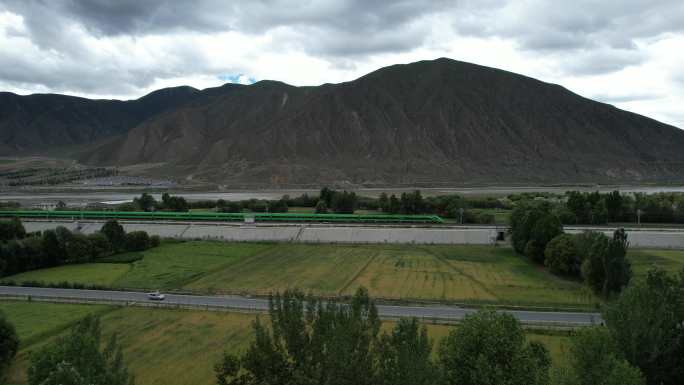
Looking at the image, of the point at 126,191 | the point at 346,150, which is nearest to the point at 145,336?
the point at 126,191

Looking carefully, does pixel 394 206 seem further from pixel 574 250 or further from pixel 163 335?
pixel 163 335

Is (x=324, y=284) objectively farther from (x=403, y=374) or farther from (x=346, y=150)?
(x=346, y=150)

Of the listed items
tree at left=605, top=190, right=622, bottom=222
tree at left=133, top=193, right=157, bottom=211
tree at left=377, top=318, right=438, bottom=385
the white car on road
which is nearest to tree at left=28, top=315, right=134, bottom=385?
tree at left=377, top=318, right=438, bottom=385

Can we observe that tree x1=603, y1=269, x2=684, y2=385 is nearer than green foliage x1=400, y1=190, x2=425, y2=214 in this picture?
Yes

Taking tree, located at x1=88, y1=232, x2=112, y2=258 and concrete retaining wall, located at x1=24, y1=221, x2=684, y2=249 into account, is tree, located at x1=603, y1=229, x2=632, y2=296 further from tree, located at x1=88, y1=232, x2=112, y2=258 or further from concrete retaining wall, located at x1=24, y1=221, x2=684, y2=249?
tree, located at x1=88, y1=232, x2=112, y2=258

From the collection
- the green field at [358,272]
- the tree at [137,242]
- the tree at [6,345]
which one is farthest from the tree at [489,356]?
the tree at [137,242]

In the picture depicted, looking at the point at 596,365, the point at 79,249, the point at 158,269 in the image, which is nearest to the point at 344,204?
the point at 158,269
